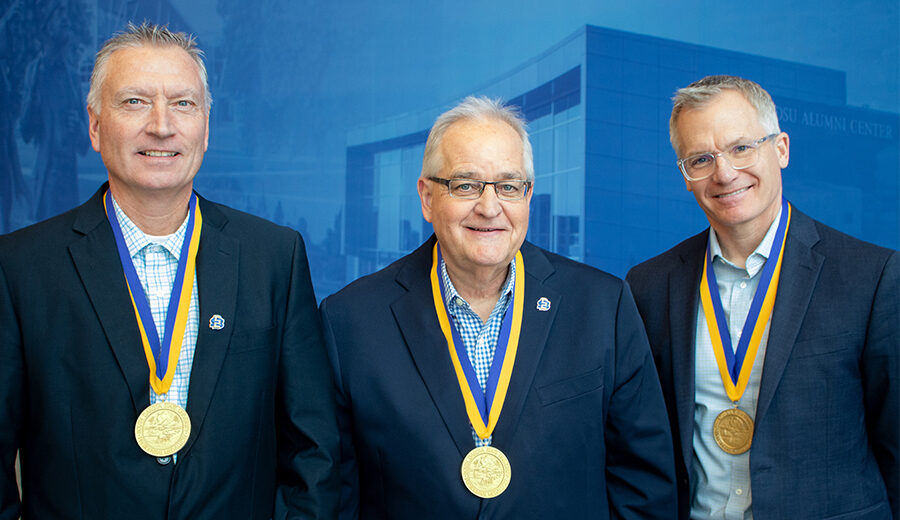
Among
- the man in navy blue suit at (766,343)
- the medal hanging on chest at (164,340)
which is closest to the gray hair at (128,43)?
the medal hanging on chest at (164,340)

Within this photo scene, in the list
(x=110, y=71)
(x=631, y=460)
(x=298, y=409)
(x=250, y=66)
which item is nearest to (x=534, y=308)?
(x=631, y=460)

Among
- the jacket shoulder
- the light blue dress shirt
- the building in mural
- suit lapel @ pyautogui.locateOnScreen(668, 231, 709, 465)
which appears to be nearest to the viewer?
the light blue dress shirt

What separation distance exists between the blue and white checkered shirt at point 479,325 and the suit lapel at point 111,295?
38.2 inches

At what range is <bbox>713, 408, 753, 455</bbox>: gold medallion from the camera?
2.25m

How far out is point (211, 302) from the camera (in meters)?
2.03

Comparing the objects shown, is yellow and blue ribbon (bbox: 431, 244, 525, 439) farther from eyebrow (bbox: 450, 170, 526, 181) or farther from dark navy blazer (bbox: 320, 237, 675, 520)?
eyebrow (bbox: 450, 170, 526, 181)

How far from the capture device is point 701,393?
7.88ft

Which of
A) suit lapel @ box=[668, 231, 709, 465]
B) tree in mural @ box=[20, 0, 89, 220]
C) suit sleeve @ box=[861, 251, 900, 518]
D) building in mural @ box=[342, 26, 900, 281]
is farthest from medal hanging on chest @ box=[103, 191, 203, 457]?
tree in mural @ box=[20, 0, 89, 220]

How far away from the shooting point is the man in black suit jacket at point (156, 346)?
1865 mm

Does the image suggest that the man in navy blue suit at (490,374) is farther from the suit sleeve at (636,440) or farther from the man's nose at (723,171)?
the man's nose at (723,171)

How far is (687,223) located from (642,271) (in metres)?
5.27

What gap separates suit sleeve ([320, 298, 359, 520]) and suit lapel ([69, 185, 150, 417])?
0.59 meters

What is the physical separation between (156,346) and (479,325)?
1.01 m

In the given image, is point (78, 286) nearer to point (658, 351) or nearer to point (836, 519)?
point (658, 351)
